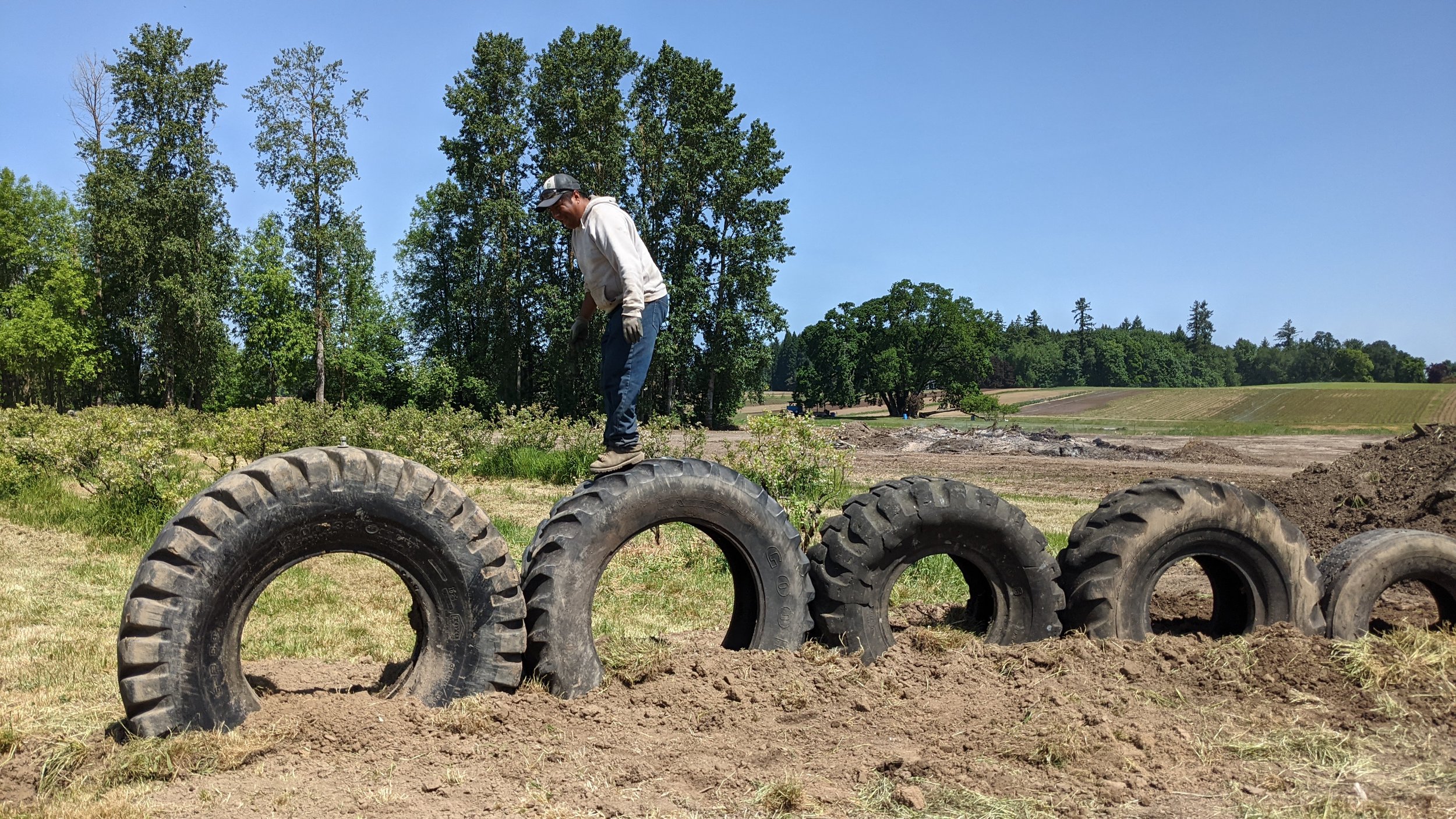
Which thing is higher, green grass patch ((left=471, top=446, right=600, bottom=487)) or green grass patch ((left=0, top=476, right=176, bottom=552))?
green grass patch ((left=471, top=446, right=600, bottom=487))

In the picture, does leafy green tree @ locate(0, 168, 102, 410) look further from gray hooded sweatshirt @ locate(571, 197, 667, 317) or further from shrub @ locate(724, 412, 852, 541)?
gray hooded sweatshirt @ locate(571, 197, 667, 317)

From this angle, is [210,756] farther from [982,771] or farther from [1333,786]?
[1333,786]

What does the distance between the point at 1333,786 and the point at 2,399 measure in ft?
195

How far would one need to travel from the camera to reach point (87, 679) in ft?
16.3

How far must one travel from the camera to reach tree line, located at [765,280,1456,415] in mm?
72750

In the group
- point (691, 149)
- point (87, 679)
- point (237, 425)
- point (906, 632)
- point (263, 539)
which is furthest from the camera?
point (691, 149)

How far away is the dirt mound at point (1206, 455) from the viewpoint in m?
28.8

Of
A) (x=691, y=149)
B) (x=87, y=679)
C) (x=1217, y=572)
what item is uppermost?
(x=691, y=149)

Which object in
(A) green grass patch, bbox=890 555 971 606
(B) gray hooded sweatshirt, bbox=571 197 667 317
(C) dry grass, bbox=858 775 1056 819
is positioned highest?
(B) gray hooded sweatshirt, bbox=571 197 667 317

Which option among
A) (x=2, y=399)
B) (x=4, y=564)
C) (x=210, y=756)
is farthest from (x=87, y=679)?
(x=2, y=399)

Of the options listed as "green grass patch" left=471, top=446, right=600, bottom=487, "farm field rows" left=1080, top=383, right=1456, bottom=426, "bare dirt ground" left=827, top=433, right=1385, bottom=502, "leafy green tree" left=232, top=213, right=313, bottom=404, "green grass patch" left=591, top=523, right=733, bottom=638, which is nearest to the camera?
"green grass patch" left=591, top=523, right=733, bottom=638

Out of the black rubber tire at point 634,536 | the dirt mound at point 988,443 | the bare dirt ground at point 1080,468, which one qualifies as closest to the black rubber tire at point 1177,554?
the black rubber tire at point 634,536

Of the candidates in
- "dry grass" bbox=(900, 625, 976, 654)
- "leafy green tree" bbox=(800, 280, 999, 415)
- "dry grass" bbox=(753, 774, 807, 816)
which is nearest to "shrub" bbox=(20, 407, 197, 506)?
"dry grass" bbox=(900, 625, 976, 654)

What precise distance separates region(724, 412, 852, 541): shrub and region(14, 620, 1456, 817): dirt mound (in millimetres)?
6119
